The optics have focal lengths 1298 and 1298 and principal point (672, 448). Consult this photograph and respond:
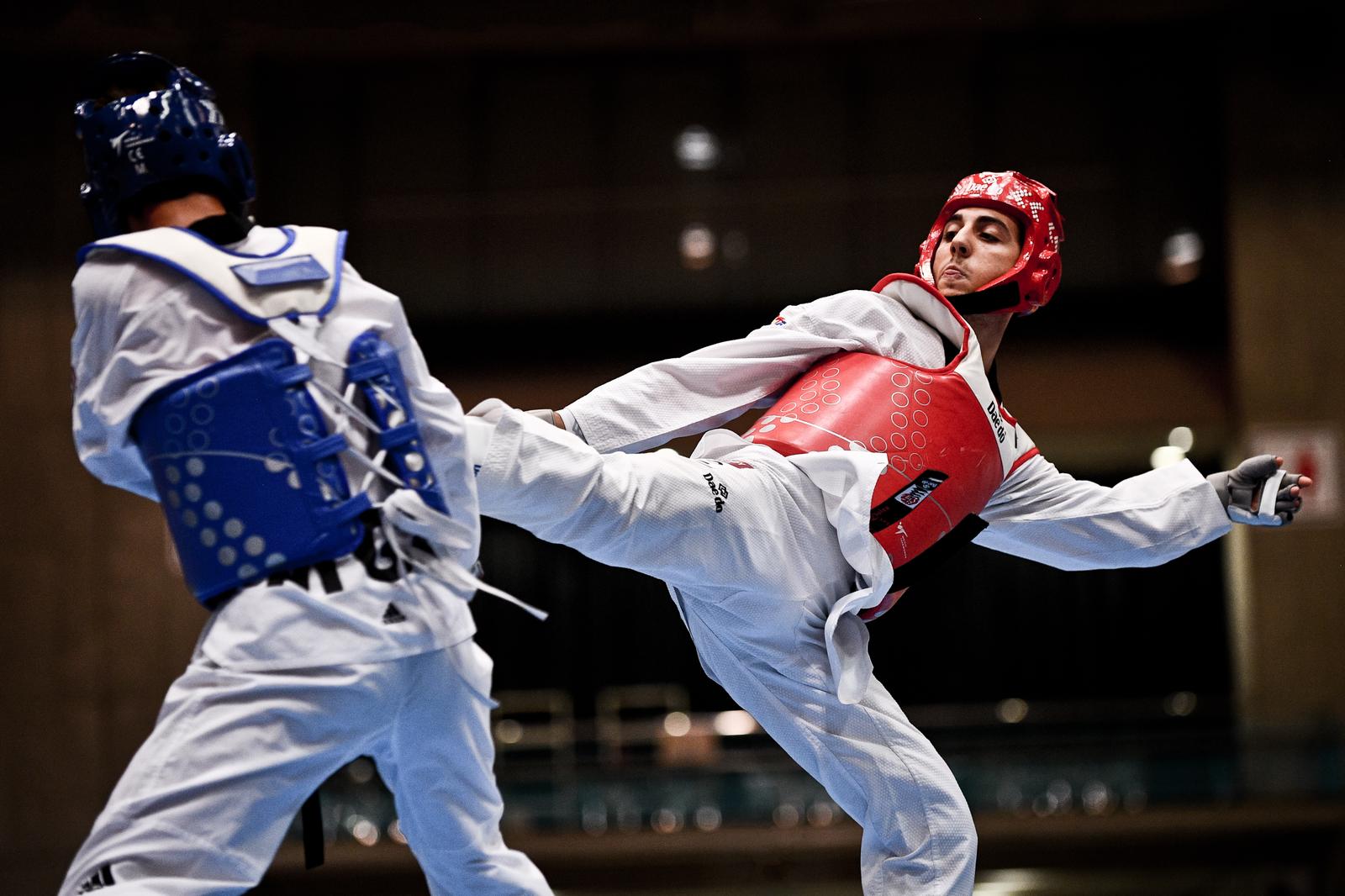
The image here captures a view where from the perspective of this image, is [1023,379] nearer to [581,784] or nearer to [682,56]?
[682,56]

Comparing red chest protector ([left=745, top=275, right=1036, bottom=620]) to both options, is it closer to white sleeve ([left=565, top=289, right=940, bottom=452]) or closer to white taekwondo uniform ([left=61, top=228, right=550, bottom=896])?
white sleeve ([left=565, top=289, right=940, bottom=452])

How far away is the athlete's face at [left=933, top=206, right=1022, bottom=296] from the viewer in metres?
3.79

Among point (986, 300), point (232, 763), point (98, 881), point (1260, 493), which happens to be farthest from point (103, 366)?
point (1260, 493)

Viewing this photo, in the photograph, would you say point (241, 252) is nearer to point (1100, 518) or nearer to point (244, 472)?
point (244, 472)

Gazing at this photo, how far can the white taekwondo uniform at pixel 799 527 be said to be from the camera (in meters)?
2.97

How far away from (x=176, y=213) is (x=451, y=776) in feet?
3.95

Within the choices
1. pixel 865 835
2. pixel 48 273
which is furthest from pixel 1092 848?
pixel 48 273

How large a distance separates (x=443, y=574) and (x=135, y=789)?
0.62 m

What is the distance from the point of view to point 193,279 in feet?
7.43

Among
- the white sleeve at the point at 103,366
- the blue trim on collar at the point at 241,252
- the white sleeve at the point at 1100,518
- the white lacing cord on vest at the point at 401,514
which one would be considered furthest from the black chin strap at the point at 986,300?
the white sleeve at the point at 103,366

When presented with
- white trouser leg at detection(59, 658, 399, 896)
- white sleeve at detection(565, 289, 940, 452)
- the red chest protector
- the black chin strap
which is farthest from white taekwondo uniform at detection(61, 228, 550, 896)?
the black chin strap

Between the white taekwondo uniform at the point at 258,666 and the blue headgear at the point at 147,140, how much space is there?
0.16 meters

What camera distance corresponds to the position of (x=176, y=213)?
8.05 ft

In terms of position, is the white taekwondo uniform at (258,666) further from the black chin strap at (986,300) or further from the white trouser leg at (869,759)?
the black chin strap at (986,300)
